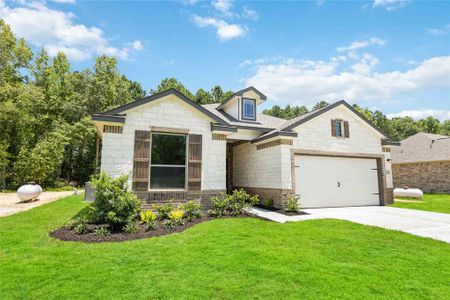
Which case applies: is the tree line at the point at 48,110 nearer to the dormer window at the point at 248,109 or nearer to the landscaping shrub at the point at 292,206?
the dormer window at the point at 248,109

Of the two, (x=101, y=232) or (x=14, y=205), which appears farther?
(x=14, y=205)

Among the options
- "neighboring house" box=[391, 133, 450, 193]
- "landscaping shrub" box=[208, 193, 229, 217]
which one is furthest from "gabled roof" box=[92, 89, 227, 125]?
"neighboring house" box=[391, 133, 450, 193]

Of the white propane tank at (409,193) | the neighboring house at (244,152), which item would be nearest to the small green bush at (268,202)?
the neighboring house at (244,152)

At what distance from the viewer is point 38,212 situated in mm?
9703

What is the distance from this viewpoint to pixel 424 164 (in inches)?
846

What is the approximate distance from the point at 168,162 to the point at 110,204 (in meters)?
3.09

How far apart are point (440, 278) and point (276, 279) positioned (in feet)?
8.69

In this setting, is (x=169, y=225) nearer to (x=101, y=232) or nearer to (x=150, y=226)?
(x=150, y=226)

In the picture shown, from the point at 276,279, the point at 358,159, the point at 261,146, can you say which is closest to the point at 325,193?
the point at 358,159

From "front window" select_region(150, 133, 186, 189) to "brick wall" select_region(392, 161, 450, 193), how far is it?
21905 millimetres

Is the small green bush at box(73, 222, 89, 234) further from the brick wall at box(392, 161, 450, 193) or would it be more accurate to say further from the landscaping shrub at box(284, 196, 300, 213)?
the brick wall at box(392, 161, 450, 193)

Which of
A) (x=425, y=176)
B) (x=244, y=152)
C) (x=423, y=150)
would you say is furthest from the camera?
(x=423, y=150)

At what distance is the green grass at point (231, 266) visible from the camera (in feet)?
11.9

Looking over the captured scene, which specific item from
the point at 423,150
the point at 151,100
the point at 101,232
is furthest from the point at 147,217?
the point at 423,150
